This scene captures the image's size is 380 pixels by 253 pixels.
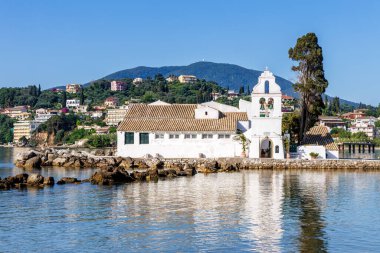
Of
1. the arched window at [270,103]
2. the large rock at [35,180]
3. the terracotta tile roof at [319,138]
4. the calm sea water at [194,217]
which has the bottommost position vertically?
the calm sea water at [194,217]

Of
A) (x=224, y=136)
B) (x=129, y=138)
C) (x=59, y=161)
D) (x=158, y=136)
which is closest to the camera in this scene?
(x=224, y=136)

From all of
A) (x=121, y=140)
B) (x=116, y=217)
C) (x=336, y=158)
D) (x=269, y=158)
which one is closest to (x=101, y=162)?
(x=121, y=140)

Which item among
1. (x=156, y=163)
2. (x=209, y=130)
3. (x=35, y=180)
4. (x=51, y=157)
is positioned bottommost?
(x=35, y=180)

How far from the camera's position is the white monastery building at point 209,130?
55000mm

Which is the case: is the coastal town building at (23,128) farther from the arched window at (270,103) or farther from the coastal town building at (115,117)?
the arched window at (270,103)

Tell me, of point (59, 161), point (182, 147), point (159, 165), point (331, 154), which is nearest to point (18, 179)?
point (159, 165)

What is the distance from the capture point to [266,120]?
5481 cm

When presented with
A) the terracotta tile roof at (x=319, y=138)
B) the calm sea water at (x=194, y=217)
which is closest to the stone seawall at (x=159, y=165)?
the calm sea water at (x=194, y=217)

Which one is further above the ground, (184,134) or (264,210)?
(184,134)

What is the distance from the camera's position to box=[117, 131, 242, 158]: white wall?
5731 centimetres

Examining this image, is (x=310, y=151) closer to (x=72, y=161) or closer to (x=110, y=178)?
(x=110, y=178)

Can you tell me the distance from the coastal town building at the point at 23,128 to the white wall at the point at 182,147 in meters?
137

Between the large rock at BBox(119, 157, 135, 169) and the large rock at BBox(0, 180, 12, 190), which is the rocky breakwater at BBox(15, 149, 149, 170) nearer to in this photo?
the large rock at BBox(119, 157, 135, 169)

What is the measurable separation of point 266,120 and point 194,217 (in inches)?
1105
